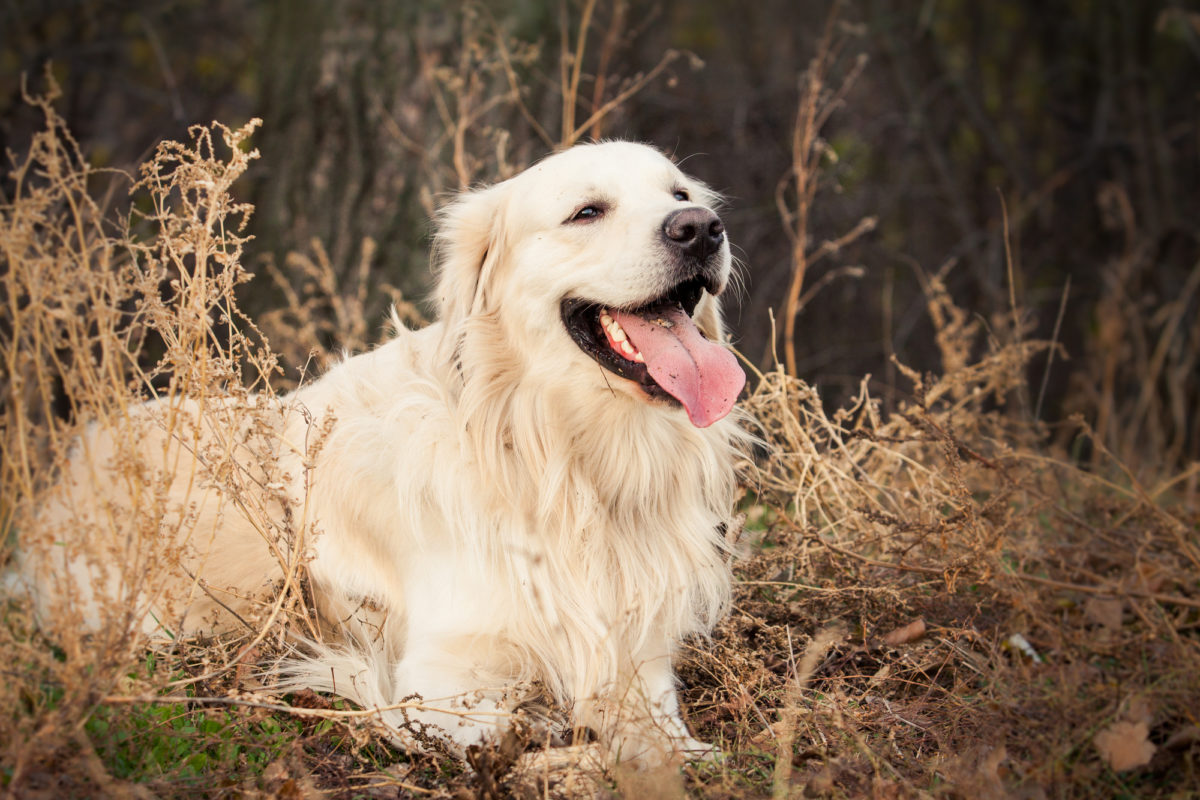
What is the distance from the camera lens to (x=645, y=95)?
592 cm

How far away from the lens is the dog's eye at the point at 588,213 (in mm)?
2658

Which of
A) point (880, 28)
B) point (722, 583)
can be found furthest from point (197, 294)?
point (880, 28)

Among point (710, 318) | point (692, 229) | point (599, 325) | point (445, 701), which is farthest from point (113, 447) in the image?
point (710, 318)

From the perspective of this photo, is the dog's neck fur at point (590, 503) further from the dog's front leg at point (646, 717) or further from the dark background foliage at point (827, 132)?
the dark background foliage at point (827, 132)

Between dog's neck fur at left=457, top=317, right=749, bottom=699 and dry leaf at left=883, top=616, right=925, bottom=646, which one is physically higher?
dog's neck fur at left=457, top=317, right=749, bottom=699

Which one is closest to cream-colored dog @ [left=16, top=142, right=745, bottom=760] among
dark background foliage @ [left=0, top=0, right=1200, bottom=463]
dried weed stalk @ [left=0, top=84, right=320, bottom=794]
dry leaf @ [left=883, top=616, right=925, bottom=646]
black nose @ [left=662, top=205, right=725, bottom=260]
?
black nose @ [left=662, top=205, right=725, bottom=260]

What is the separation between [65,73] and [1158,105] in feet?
27.3

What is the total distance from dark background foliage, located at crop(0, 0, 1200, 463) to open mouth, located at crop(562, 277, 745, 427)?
2.26 metres

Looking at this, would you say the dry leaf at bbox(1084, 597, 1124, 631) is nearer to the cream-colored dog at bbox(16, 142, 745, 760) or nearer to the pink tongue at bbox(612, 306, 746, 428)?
the cream-colored dog at bbox(16, 142, 745, 760)

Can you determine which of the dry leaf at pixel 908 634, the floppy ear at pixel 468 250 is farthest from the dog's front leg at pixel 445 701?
the dry leaf at pixel 908 634

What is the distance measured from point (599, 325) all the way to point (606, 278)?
0.52ft

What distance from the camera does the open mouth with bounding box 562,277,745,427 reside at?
248 centimetres

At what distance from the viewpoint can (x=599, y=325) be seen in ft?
8.66

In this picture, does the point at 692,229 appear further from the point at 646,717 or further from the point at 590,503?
the point at 646,717
